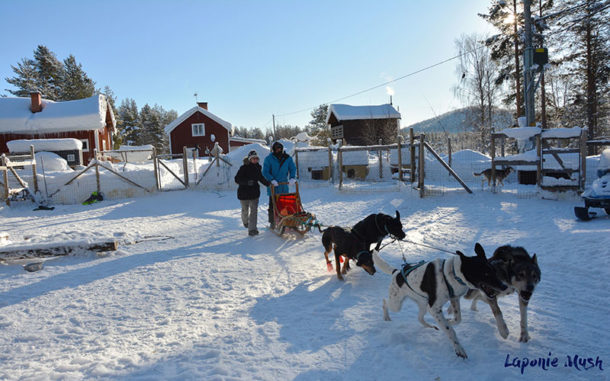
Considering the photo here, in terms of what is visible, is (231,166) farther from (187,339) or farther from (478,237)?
(187,339)

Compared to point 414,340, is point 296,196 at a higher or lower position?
higher

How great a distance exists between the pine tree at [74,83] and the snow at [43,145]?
26887 mm

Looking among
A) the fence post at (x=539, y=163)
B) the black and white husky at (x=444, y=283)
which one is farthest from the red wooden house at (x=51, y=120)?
the black and white husky at (x=444, y=283)

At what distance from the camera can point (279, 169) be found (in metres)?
7.39

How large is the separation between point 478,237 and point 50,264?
23.6 ft

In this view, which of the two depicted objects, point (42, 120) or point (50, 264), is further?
point (42, 120)

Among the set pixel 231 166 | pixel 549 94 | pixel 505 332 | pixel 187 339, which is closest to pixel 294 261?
pixel 187 339

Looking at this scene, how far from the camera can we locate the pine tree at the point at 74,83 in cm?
4081

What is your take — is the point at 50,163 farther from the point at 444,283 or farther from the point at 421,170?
the point at 444,283

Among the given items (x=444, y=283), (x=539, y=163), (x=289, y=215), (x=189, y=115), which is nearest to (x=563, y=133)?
(x=539, y=163)

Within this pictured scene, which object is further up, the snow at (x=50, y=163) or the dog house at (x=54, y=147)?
the dog house at (x=54, y=147)

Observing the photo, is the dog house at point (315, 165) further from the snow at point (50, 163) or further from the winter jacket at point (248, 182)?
the snow at point (50, 163)

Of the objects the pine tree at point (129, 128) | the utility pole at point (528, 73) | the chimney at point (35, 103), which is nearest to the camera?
the utility pole at point (528, 73)

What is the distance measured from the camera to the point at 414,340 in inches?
118
